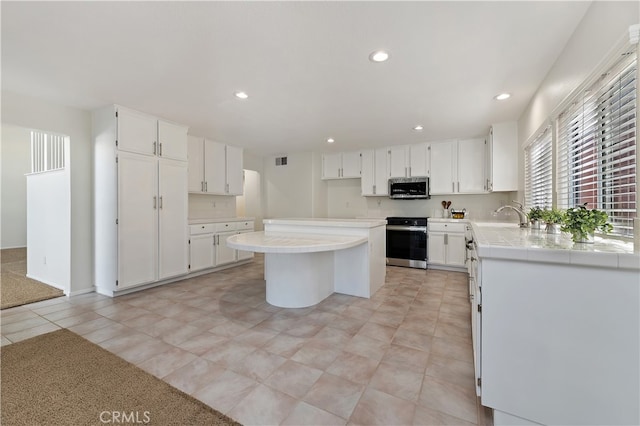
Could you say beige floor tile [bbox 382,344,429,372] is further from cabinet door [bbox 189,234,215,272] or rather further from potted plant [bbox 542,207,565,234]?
cabinet door [bbox 189,234,215,272]

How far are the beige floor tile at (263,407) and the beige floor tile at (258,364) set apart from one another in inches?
5.6

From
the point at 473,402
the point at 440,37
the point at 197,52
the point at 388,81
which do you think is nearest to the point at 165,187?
the point at 197,52

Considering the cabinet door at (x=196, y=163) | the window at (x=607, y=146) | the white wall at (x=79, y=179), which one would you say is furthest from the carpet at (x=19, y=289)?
the window at (x=607, y=146)

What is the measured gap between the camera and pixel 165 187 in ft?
12.1

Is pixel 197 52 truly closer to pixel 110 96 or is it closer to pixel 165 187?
pixel 110 96

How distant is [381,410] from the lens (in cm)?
144

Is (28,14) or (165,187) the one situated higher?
(28,14)

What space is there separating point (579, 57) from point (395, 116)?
1.94 meters

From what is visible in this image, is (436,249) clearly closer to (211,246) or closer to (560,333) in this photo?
(560,333)

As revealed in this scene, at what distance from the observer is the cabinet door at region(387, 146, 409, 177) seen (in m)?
5.14

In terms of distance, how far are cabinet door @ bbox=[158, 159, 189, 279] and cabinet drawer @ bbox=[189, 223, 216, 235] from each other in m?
0.12

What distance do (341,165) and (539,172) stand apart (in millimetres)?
3632

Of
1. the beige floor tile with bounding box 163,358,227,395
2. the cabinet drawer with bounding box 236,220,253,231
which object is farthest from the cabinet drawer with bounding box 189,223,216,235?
the beige floor tile with bounding box 163,358,227,395

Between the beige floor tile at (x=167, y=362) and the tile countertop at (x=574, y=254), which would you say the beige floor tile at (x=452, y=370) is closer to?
the tile countertop at (x=574, y=254)
